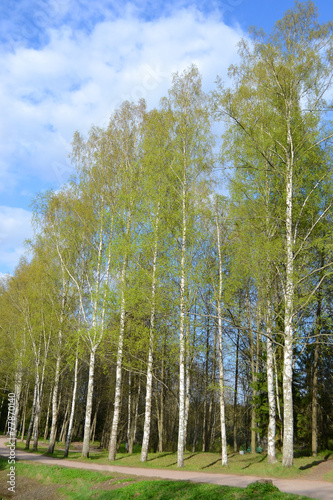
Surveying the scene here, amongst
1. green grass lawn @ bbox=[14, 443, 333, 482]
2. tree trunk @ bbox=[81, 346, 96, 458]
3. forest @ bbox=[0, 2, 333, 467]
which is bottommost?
green grass lawn @ bbox=[14, 443, 333, 482]

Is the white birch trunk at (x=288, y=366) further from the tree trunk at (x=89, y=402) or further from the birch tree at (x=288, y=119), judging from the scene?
the tree trunk at (x=89, y=402)

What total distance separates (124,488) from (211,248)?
11870mm

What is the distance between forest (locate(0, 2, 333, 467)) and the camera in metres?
Result: 12.3

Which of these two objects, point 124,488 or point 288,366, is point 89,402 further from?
point 288,366

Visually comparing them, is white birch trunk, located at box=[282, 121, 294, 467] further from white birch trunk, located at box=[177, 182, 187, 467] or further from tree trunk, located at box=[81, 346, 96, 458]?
tree trunk, located at box=[81, 346, 96, 458]

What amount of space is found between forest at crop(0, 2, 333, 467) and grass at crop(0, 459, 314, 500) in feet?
10.8

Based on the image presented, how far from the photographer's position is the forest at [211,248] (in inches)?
484

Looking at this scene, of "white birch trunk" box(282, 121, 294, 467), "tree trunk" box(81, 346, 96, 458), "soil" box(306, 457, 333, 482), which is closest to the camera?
"soil" box(306, 457, 333, 482)

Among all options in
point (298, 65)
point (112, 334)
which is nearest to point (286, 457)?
point (112, 334)

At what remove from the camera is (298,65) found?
480 inches

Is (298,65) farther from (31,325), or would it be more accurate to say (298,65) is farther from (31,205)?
(31,325)

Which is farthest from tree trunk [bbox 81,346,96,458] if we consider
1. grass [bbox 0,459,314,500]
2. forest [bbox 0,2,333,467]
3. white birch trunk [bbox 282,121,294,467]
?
white birch trunk [bbox 282,121,294,467]

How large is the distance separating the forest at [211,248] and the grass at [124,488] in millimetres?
3286

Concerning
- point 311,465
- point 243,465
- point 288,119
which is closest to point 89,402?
point 243,465
